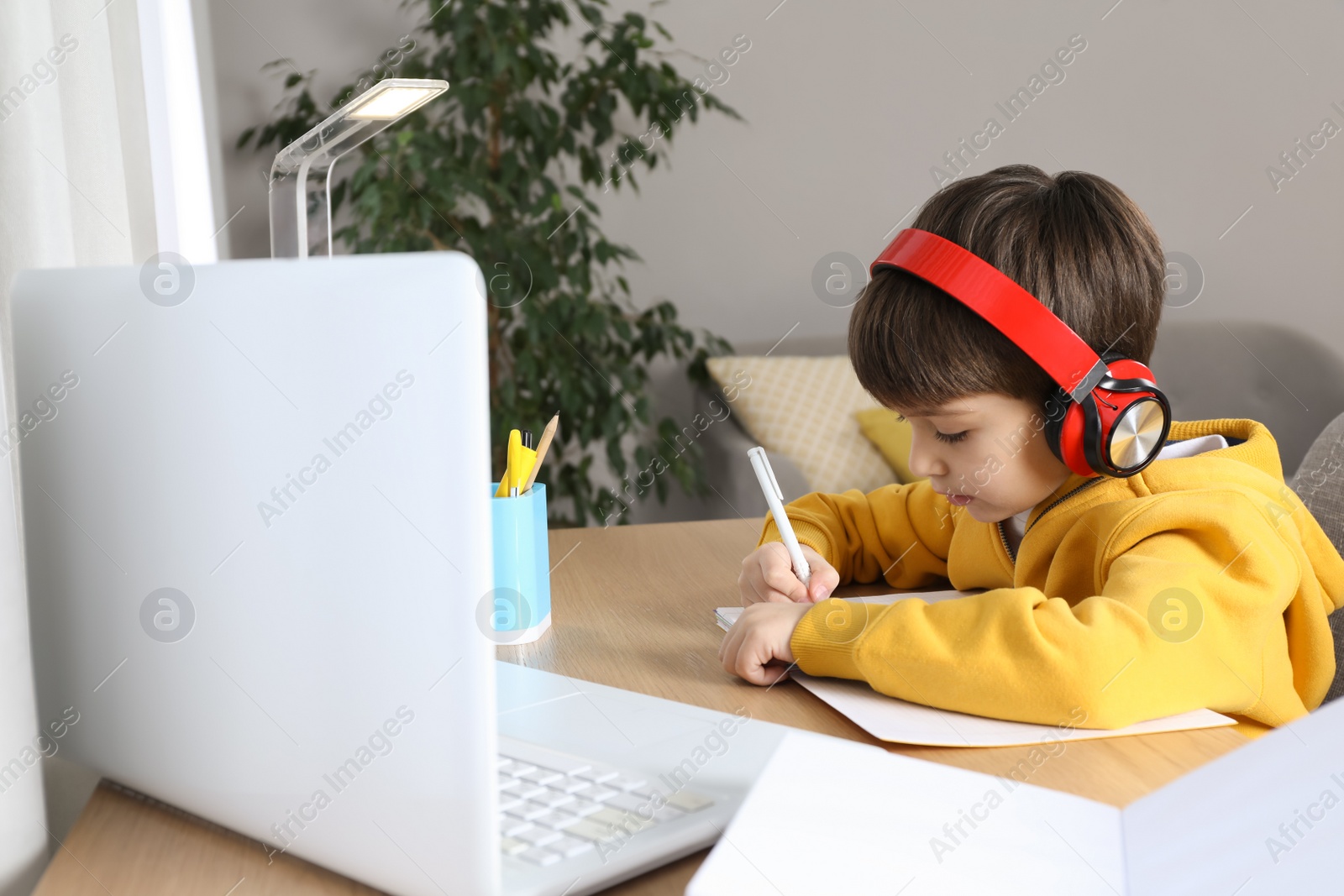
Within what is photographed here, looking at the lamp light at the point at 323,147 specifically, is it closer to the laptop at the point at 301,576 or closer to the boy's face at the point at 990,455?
the laptop at the point at 301,576

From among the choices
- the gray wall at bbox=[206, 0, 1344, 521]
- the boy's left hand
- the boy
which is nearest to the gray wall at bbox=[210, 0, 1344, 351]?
the gray wall at bbox=[206, 0, 1344, 521]

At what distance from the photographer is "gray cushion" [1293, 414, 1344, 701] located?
910 mm

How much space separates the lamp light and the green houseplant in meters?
1.60

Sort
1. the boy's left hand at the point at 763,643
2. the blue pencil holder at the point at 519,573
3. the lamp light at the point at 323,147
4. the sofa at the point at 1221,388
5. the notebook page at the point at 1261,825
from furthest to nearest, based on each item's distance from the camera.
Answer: the sofa at the point at 1221,388 < the blue pencil holder at the point at 519,573 < the boy's left hand at the point at 763,643 < the lamp light at the point at 323,147 < the notebook page at the point at 1261,825

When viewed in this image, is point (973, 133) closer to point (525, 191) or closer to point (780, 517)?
point (525, 191)

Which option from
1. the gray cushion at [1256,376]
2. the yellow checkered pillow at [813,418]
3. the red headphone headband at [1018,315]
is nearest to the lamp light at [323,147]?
the red headphone headband at [1018,315]

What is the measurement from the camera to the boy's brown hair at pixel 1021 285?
82 centimetres

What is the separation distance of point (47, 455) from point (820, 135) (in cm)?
272

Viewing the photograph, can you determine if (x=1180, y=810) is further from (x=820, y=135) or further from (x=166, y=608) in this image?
(x=820, y=135)

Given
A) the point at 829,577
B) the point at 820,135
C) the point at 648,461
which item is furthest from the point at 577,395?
the point at 829,577

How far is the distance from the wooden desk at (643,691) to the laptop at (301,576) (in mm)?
16

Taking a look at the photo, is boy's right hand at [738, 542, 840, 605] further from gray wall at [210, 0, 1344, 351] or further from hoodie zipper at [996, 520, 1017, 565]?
gray wall at [210, 0, 1344, 351]

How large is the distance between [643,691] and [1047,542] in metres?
0.37

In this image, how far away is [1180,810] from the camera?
39 cm
